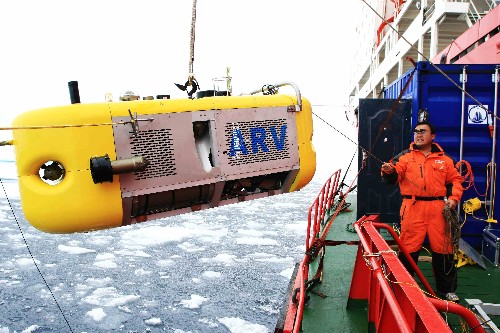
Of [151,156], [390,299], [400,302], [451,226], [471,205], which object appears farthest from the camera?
[471,205]

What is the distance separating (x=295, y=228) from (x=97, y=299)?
13955 mm

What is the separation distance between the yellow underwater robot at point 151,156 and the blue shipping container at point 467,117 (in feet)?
8.64

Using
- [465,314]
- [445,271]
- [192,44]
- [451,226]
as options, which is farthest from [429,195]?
[192,44]

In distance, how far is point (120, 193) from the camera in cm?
279

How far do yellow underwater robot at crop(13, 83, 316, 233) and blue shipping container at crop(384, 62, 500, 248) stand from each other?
8.64 ft

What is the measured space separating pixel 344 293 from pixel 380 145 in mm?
2712

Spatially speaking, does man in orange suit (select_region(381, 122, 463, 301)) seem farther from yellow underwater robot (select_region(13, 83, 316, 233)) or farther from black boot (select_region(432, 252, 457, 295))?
yellow underwater robot (select_region(13, 83, 316, 233))

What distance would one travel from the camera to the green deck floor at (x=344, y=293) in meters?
3.54

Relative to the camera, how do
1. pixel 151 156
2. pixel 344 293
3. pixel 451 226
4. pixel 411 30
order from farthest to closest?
pixel 411 30, pixel 344 293, pixel 451 226, pixel 151 156

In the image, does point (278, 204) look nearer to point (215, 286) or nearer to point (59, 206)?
point (215, 286)

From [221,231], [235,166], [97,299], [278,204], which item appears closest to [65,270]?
[97,299]

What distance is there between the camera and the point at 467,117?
5.14 metres

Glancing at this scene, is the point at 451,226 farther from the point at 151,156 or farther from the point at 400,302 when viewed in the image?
the point at 151,156

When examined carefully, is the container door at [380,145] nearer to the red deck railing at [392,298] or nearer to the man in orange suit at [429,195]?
the man in orange suit at [429,195]
